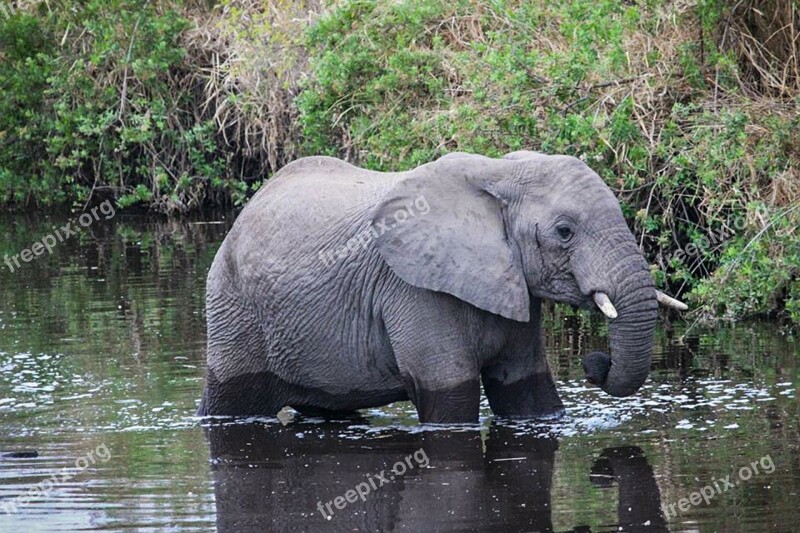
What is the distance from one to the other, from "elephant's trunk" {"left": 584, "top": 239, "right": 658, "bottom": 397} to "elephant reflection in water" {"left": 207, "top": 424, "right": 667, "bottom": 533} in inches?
17.5

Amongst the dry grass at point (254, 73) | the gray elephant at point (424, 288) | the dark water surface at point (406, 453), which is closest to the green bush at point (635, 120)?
the dark water surface at point (406, 453)

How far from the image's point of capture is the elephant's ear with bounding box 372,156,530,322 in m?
9.41

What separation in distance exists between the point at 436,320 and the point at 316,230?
109 centimetres

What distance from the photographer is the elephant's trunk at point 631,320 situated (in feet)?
29.8

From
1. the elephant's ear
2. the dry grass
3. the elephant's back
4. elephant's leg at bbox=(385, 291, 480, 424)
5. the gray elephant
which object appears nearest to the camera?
the gray elephant

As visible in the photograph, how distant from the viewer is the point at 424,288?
31.6ft

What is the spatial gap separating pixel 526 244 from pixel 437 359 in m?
0.83

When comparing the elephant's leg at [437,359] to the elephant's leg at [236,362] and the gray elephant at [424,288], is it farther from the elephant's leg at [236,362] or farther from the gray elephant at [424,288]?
the elephant's leg at [236,362]

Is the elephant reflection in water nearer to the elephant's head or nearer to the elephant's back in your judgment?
the elephant's head

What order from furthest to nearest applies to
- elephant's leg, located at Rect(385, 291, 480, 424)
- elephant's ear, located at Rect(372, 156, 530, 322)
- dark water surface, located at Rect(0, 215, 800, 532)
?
1. elephant's leg, located at Rect(385, 291, 480, 424)
2. elephant's ear, located at Rect(372, 156, 530, 322)
3. dark water surface, located at Rect(0, 215, 800, 532)

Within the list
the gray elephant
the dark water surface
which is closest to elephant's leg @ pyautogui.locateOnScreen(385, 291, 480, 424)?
the gray elephant

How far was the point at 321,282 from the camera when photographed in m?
10.2

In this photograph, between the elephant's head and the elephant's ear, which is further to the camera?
the elephant's ear

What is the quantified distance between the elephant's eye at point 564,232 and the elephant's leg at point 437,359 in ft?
2.40
